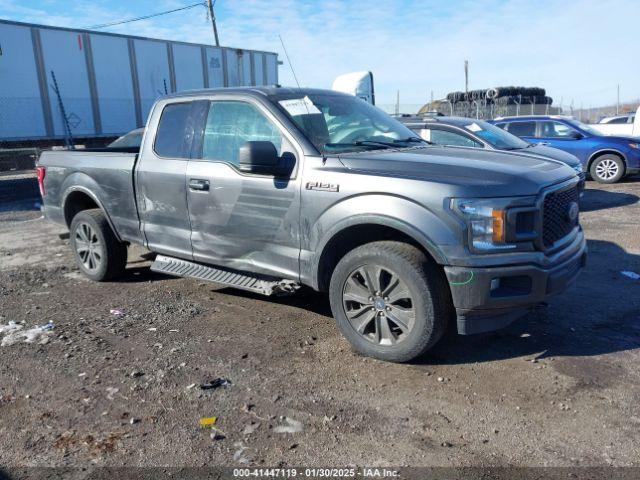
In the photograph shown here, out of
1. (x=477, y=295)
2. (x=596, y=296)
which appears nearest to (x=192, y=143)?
(x=477, y=295)

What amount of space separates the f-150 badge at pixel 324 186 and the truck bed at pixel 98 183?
2162 millimetres

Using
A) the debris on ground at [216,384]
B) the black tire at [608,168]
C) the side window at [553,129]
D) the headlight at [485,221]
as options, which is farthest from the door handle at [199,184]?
the black tire at [608,168]

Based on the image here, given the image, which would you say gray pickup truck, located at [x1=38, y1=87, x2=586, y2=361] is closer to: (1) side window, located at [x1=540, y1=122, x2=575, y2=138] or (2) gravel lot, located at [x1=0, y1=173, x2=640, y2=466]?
(2) gravel lot, located at [x1=0, y1=173, x2=640, y2=466]

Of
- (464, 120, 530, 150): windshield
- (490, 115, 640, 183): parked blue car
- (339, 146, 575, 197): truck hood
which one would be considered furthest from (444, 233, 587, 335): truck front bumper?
(490, 115, 640, 183): parked blue car

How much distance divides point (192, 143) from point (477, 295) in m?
2.81

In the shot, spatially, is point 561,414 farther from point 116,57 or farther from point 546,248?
point 116,57

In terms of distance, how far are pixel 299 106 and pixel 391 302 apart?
1778 mm

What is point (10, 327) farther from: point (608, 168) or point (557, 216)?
point (608, 168)

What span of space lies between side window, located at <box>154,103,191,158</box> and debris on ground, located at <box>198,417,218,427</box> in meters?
2.47

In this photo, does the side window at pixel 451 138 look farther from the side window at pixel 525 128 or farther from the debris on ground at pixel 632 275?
the side window at pixel 525 128

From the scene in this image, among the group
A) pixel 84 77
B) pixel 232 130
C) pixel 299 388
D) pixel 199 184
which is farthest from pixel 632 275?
pixel 84 77

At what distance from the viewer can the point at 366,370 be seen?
148 inches

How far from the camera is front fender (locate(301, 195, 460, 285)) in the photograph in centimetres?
341

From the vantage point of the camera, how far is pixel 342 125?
4480 mm
